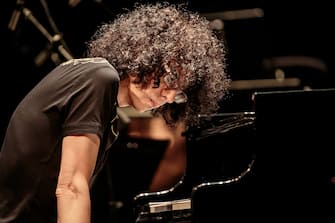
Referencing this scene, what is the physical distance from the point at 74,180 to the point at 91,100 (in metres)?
0.21

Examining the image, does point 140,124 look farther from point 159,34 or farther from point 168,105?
point 159,34

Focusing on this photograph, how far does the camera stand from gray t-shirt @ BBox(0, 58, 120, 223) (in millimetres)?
1632

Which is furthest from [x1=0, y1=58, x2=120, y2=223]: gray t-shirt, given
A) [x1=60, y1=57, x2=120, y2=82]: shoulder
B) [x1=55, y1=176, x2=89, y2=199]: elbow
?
[x1=55, y1=176, x2=89, y2=199]: elbow

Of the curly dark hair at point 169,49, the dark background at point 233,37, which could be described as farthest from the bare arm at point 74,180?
the dark background at point 233,37

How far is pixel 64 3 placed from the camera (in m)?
4.00

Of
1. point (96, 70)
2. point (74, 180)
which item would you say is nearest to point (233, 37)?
point (96, 70)

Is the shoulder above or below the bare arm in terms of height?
above

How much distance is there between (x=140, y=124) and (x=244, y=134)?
38.9 inches

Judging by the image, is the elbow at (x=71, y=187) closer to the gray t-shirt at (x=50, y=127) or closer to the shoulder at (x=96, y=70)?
the gray t-shirt at (x=50, y=127)

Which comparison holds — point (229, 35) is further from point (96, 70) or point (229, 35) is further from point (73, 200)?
point (73, 200)

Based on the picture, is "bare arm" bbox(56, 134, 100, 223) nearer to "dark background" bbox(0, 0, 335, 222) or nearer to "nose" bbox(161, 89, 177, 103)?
"nose" bbox(161, 89, 177, 103)

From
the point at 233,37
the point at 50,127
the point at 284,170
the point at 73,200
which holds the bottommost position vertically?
the point at 284,170

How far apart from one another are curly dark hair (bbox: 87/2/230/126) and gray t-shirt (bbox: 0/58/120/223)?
0.87 ft

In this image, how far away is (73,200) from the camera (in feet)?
5.24
